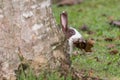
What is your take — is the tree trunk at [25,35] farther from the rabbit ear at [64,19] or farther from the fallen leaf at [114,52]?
the fallen leaf at [114,52]

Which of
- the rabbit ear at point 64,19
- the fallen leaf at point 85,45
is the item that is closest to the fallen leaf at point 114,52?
the fallen leaf at point 85,45

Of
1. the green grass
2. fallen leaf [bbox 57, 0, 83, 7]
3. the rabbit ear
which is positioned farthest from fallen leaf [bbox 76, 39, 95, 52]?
fallen leaf [bbox 57, 0, 83, 7]

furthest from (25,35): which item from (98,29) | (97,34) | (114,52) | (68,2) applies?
(68,2)

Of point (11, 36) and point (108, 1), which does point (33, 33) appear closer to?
point (11, 36)

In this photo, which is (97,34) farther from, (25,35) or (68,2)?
(25,35)

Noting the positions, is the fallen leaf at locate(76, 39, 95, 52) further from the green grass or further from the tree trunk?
the tree trunk

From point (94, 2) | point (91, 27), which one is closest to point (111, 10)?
point (94, 2)
